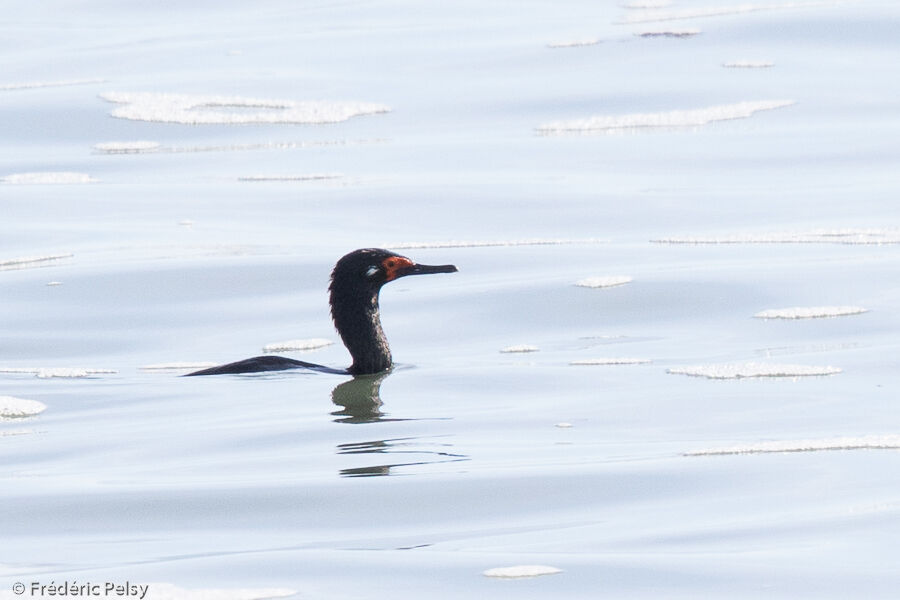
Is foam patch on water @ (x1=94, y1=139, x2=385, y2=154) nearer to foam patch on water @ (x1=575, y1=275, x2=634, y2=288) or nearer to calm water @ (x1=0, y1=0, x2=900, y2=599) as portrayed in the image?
calm water @ (x1=0, y1=0, x2=900, y2=599)

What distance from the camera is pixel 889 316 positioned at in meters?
10.1

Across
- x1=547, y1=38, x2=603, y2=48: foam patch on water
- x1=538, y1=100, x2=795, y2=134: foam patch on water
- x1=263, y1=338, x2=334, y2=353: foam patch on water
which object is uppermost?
x1=547, y1=38, x2=603, y2=48: foam patch on water

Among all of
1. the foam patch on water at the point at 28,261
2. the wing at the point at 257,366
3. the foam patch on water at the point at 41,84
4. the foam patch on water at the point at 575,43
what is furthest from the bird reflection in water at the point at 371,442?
the foam patch on water at the point at 575,43

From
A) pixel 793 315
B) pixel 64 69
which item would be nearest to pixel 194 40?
pixel 64 69

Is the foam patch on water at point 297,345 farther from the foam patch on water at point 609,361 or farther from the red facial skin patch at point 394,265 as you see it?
the foam patch on water at point 609,361

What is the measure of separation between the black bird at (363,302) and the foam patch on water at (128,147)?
26.6 ft

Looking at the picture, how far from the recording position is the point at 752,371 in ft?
28.3

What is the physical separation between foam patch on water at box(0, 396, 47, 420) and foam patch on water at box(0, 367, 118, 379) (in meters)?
0.97

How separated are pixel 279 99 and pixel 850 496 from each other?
1521 cm

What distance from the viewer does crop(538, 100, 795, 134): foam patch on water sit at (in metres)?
18.3

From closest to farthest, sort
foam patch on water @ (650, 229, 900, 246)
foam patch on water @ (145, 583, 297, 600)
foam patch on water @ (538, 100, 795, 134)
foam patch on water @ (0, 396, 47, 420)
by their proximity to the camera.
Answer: foam patch on water @ (145, 583, 297, 600)
foam patch on water @ (0, 396, 47, 420)
foam patch on water @ (650, 229, 900, 246)
foam patch on water @ (538, 100, 795, 134)

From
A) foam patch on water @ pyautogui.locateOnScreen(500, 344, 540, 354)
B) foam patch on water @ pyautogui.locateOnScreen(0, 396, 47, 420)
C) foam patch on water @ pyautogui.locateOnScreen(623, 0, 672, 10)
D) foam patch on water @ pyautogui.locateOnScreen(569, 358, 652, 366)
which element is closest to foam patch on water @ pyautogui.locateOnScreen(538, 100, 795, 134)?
foam patch on water @ pyautogui.locateOnScreen(623, 0, 672, 10)

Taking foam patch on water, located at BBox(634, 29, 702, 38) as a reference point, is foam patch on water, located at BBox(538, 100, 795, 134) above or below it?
below

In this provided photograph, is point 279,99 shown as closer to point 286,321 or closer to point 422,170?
point 422,170
